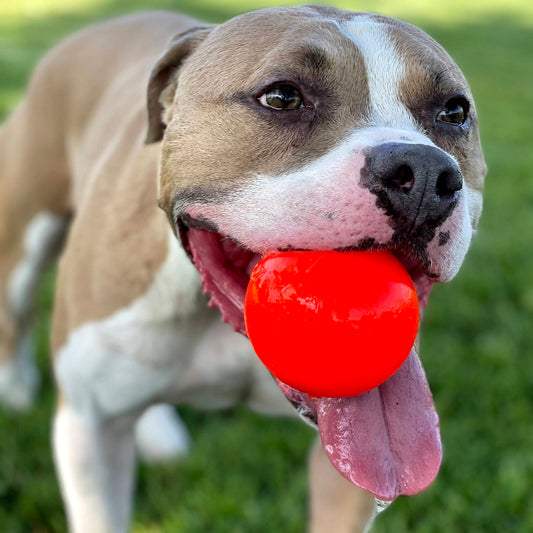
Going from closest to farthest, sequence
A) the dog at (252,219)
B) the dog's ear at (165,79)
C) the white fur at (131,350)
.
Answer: the dog at (252,219) < the dog's ear at (165,79) < the white fur at (131,350)

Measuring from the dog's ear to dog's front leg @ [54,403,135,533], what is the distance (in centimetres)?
105

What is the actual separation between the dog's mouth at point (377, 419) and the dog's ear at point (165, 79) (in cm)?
48

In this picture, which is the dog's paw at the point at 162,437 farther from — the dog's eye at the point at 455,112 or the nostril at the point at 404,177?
the nostril at the point at 404,177

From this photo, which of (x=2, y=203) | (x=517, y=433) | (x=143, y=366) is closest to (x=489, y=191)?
(x=517, y=433)

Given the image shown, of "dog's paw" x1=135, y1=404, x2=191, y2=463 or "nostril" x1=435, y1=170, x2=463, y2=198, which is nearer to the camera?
"nostril" x1=435, y1=170, x2=463, y2=198

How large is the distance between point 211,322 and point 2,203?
165 cm

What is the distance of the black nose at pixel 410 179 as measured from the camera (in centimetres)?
191

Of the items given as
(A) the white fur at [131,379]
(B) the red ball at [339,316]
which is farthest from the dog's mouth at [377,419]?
(A) the white fur at [131,379]

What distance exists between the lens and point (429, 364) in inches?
173

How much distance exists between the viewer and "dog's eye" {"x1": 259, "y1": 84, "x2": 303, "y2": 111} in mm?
2205

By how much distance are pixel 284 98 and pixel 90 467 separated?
1595mm

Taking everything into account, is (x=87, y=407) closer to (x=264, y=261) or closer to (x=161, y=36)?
(x=264, y=261)

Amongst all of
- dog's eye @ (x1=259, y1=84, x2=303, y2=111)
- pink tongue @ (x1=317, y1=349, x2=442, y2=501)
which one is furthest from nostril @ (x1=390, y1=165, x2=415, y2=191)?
pink tongue @ (x1=317, y1=349, x2=442, y2=501)

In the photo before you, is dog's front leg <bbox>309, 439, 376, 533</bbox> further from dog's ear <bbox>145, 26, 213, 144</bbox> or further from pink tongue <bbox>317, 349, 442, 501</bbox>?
dog's ear <bbox>145, 26, 213, 144</bbox>
